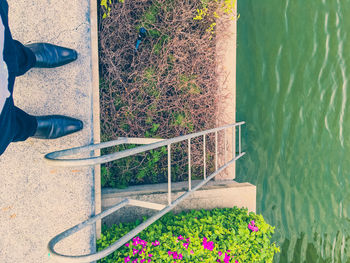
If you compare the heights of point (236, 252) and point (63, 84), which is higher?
point (63, 84)

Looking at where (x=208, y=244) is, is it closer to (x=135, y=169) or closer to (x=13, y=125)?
(x=135, y=169)

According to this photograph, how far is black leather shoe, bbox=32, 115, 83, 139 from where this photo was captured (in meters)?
2.03

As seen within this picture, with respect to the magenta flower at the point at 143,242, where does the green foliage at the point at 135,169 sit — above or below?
above

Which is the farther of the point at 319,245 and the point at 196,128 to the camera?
the point at 319,245

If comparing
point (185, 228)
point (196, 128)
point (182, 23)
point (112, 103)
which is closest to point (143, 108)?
point (112, 103)

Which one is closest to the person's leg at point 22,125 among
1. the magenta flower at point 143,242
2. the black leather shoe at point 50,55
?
the black leather shoe at point 50,55

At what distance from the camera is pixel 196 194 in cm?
340

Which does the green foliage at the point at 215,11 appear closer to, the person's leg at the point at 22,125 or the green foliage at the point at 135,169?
the green foliage at the point at 135,169

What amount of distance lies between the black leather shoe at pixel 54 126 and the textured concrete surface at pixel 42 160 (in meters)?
0.12

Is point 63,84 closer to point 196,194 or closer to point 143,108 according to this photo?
point 143,108

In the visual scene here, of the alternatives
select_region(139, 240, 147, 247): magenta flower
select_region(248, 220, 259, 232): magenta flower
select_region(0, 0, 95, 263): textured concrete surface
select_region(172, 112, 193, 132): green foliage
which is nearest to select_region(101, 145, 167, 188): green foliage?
select_region(172, 112, 193, 132): green foliage

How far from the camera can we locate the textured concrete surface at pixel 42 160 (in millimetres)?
2189

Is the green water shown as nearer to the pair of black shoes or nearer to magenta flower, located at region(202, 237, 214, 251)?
magenta flower, located at region(202, 237, 214, 251)

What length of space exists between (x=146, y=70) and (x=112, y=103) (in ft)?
1.90
